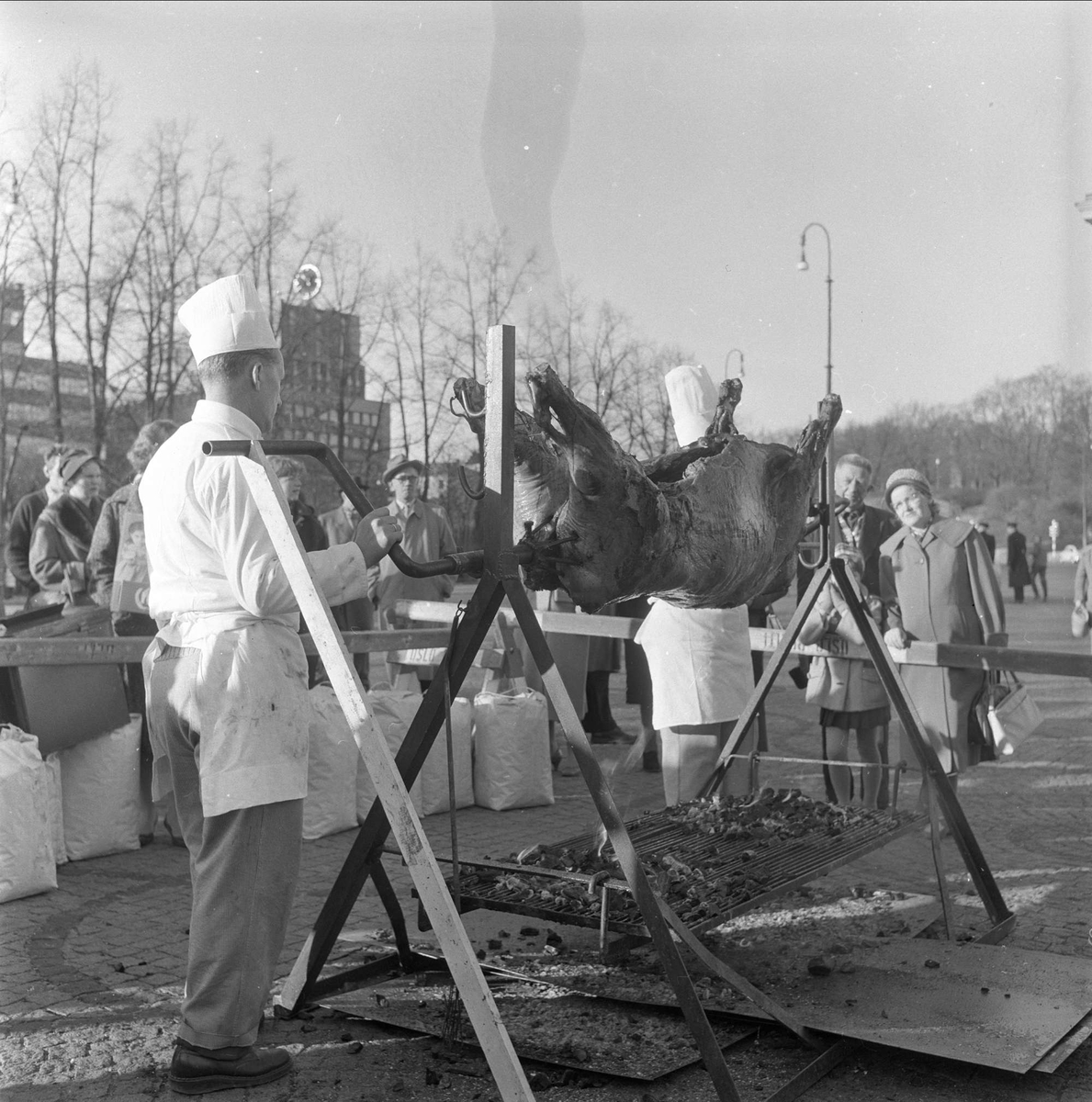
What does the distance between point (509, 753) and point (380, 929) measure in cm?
205

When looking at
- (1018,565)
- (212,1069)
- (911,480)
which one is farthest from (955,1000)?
(1018,565)

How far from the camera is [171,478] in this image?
2.98 m

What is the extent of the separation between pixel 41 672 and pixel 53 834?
67 centimetres

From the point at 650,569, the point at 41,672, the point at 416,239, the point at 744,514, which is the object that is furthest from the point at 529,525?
the point at 416,239

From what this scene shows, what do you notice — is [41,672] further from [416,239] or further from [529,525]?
[416,239]

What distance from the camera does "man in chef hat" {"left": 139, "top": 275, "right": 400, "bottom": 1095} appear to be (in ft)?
9.52

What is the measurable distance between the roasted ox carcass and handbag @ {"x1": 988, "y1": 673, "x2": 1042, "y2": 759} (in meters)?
1.73

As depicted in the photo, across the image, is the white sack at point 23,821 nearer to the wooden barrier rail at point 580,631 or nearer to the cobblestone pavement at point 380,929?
the cobblestone pavement at point 380,929

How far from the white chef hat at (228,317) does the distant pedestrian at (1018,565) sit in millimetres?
15831

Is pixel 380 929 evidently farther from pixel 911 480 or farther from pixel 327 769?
pixel 911 480

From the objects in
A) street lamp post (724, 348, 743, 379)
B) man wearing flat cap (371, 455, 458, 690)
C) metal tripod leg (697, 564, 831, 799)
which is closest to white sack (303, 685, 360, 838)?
man wearing flat cap (371, 455, 458, 690)

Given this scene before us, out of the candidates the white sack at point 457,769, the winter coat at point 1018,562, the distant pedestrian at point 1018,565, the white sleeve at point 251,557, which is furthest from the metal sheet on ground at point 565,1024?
the winter coat at point 1018,562

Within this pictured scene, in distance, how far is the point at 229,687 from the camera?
2.93m

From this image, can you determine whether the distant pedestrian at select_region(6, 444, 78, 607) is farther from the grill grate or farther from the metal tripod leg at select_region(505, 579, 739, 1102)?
the metal tripod leg at select_region(505, 579, 739, 1102)
